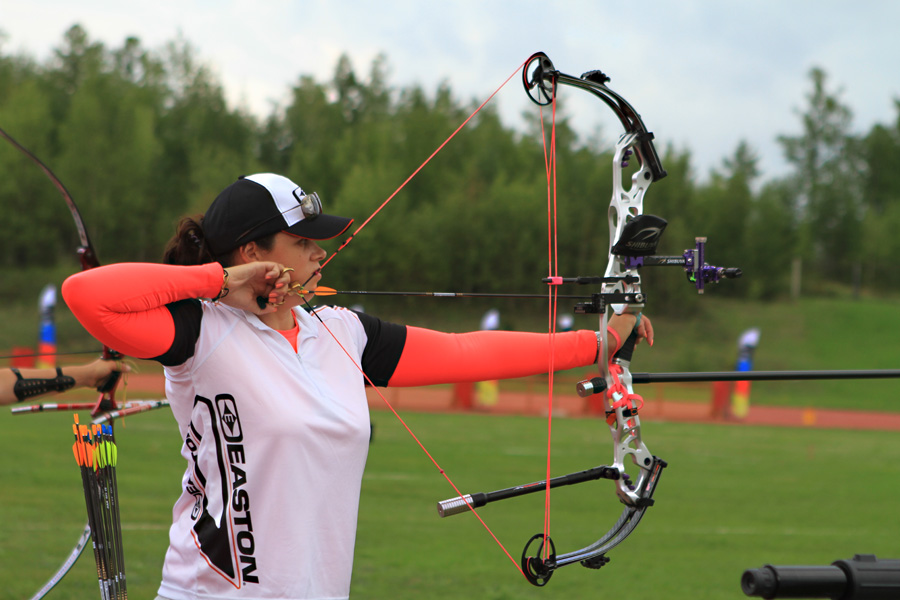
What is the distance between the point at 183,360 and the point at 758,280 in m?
37.4

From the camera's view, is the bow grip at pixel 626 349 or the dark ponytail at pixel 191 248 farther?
the bow grip at pixel 626 349

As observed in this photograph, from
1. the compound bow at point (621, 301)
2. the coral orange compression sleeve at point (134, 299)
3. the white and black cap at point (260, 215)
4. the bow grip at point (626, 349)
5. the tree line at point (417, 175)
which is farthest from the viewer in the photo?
the tree line at point (417, 175)

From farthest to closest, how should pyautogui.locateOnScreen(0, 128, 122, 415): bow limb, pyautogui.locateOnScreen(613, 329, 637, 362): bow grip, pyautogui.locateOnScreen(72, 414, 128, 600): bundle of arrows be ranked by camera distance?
pyautogui.locateOnScreen(0, 128, 122, 415): bow limb < pyautogui.locateOnScreen(613, 329, 637, 362): bow grip < pyautogui.locateOnScreen(72, 414, 128, 600): bundle of arrows

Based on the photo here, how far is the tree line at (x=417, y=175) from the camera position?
29750 mm

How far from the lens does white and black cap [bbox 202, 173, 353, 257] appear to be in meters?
2.08

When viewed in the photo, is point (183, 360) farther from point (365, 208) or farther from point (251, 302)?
point (365, 208)

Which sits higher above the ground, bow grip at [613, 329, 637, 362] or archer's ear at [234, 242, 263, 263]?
archer's ear at [234, 242, 263, 263]

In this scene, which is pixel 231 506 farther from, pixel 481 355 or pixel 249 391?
pixel 481 355

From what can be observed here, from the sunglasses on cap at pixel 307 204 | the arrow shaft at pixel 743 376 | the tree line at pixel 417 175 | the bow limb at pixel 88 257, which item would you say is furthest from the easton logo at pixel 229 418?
the tree line at pixel 417 175

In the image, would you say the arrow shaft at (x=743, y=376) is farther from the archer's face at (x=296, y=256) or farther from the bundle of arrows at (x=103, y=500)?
the bundle of arrows at (x=103, y=500)

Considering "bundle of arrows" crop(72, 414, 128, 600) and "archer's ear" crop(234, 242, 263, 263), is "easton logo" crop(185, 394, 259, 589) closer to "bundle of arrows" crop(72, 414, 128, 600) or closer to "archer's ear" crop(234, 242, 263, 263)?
"archer's ear" crop(234, 242, 263, 263)

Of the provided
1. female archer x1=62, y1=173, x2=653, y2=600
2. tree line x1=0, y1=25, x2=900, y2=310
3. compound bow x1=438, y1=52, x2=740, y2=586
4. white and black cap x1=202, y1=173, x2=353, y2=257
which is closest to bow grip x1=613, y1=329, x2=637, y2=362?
compound bow x1=438, y1=52, x2=740, y2=586

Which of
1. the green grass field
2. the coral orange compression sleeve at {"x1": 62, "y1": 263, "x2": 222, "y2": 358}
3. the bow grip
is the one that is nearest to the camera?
the coral orange compression sleeve at {"x1": 62, "y1": 263, "x2": 222, "y2": 358}

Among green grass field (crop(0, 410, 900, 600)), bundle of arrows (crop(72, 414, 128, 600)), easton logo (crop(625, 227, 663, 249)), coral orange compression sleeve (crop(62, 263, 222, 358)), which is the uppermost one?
easton logo (crop(625, 227, 663, 249))
